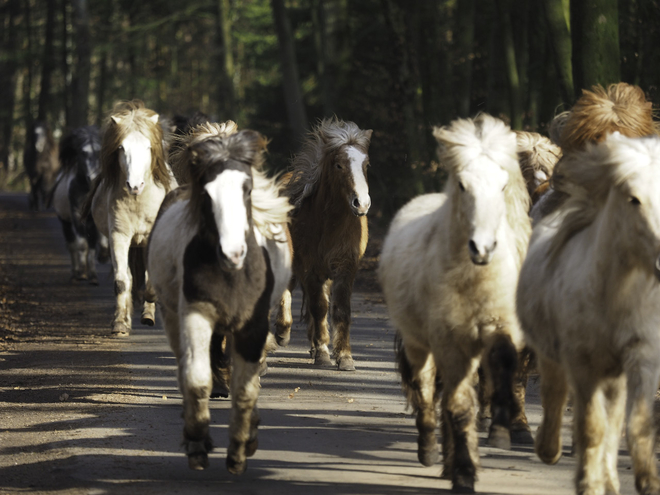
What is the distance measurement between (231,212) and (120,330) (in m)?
6.67

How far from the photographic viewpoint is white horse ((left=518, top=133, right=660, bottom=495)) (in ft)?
16.8

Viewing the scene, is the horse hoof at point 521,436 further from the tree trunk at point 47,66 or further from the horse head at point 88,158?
the tree trunk at point 47,66

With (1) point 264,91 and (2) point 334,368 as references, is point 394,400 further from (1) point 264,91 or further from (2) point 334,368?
(1) point 264,91

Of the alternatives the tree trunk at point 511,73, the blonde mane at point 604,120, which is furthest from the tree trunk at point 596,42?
A: the tree trunk at point 511,73

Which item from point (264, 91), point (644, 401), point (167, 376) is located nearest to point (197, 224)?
point (644, 401)

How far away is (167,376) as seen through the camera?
32.4 ft

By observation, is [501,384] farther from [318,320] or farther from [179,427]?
[318,320]

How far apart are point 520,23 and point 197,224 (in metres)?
19.9

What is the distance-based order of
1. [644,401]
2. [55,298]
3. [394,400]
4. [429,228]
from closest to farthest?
[644,401]
[429,228]
[394,400]
[55,298]

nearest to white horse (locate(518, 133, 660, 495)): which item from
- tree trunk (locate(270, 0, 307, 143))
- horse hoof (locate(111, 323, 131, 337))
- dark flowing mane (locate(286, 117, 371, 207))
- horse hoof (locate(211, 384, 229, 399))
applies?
horse hoof (locate(211, 384, 229, 399))

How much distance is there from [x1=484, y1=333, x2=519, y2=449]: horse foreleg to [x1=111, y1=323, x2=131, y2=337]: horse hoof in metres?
7.11

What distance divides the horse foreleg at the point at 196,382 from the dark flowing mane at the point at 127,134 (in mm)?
5855

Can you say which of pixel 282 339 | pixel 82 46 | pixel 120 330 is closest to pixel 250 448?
pixel 282 339

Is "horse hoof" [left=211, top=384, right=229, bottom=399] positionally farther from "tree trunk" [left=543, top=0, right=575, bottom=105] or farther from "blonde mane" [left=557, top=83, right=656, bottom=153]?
"tree trunk" [left=543, top=0, right=575, bottom=105]
